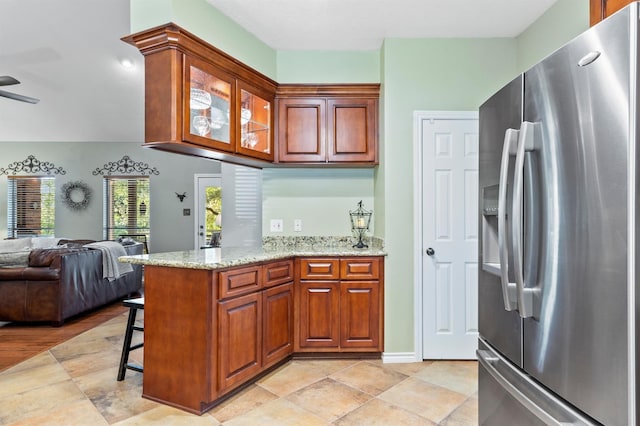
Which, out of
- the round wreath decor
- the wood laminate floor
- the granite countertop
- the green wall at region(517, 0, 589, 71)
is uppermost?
the green wall at region(517, 0, 589, 71)

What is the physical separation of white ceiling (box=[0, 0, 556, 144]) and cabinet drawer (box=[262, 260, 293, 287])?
180cm

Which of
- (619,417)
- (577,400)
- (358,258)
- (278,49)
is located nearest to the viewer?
(619,417)

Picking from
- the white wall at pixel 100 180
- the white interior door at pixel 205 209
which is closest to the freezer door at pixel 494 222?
the white interior door at pixel 205 209

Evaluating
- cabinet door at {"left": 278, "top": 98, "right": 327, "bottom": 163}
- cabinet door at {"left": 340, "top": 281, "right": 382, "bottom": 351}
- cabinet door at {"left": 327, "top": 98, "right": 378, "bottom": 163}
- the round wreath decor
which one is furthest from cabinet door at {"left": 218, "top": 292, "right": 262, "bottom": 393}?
the round wreath decor

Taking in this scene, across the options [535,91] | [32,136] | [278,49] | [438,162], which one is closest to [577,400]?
[535,91]

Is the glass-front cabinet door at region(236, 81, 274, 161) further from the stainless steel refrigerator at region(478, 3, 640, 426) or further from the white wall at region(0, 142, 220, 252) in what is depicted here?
the white wall at region(0, 142, 220, 252)

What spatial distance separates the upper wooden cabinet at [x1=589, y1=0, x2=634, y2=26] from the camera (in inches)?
51.1

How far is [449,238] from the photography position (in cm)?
307

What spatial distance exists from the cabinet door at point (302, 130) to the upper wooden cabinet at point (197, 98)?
24 centimetres

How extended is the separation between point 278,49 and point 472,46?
161cm

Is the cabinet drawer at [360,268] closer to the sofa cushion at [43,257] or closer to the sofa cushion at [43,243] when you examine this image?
the sofa cushion at [43,257]

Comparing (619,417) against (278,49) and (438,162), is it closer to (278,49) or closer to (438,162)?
(438,162)

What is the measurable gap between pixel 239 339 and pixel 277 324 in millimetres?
428

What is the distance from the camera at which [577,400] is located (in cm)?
101
